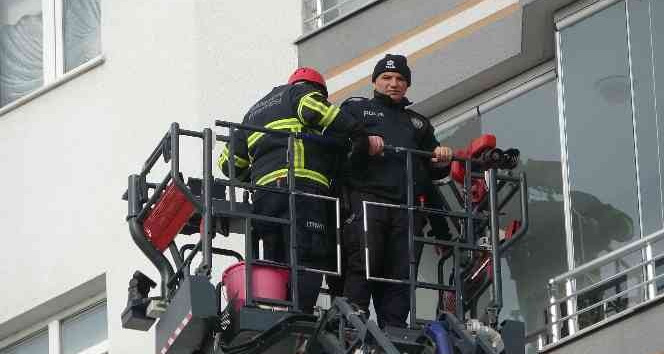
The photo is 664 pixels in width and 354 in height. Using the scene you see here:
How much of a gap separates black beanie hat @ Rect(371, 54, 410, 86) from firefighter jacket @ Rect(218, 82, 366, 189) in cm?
76

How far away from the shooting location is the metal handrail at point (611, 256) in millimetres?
19734

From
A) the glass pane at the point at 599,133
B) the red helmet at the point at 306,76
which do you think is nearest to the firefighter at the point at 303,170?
the red helmet at the point at 306,76

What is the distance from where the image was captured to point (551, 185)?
2105cm

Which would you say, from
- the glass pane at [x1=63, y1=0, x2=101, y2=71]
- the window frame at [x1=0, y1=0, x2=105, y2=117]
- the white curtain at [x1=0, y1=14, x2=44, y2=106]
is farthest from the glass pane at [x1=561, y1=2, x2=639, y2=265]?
the white curtain at [x1=0, y1=14, x2=44, y2=106]

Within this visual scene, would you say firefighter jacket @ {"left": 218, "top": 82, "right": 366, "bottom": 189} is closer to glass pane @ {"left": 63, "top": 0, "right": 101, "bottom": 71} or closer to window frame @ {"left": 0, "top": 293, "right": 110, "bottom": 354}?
window frame @ {"left": 0, "top": 293, "right": 110, "bottom": 354}

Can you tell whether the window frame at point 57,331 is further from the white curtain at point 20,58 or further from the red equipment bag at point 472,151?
the red equipment bag at point 472,151

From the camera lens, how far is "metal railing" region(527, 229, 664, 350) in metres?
19.8

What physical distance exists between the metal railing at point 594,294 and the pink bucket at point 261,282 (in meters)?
2.09

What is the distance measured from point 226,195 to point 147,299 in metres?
1.64

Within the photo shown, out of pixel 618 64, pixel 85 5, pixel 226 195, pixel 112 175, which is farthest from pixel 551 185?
pixel 85 5

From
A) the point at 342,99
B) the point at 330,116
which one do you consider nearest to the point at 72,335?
the point at 342,99

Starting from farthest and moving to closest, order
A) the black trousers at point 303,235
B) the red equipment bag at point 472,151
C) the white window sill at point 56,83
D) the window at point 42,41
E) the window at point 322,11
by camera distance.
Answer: the window at point 42,41 < the white window sill at point 56,83 < the window at point 322,11 < the red equipment bag at point 472,151 < the black trousers at point 303,235

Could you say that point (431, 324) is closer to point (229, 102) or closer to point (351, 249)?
point (351, 249)

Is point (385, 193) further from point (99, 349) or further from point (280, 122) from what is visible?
point (99, 349)
